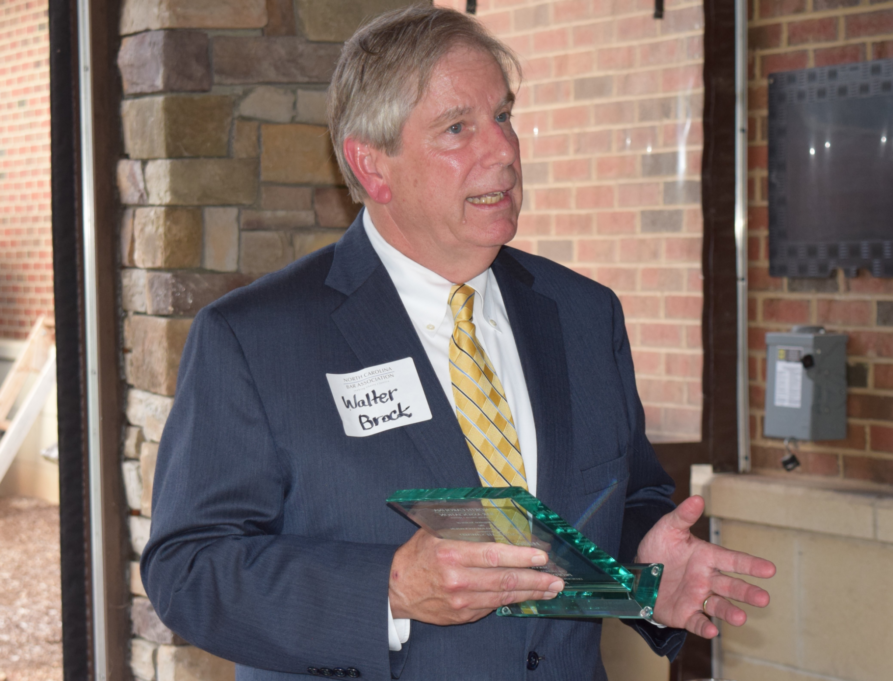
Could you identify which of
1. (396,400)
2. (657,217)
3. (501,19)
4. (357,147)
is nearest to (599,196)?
(657,217)

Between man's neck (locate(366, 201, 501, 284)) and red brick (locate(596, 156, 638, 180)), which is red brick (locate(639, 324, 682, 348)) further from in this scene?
man's neck (locate(366, 201, 501, 284))

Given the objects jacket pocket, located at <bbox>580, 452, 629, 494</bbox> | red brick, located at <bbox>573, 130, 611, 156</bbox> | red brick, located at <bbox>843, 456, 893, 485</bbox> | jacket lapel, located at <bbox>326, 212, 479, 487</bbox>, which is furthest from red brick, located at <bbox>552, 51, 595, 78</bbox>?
jacket pocket, located at <bbox>580, 452, 629, 494</bbox>

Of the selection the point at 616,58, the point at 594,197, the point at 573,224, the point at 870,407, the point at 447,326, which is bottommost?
the point at 870,407

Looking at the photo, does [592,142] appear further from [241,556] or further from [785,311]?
[241,556]

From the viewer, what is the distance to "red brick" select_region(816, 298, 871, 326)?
11.1ft

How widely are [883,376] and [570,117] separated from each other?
1.51 metres

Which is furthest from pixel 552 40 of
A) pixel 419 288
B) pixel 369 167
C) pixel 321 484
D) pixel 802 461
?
pixel 321 484

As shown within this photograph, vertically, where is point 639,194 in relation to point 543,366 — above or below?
above

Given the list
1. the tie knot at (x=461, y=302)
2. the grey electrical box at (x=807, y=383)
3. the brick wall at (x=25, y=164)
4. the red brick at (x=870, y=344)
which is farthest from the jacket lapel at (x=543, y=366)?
the red brick at (x=870, y=344)

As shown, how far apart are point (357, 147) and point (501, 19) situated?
7.39ft

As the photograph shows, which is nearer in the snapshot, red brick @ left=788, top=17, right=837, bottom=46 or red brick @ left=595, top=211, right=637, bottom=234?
red brick @ left=788, top=17, right=837, bottom=46

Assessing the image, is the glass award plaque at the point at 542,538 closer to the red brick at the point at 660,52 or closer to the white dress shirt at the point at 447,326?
the white dress shirt at the point at 447,326

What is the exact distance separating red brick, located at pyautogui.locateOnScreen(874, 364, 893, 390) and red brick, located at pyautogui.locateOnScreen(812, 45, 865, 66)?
1.10 metres

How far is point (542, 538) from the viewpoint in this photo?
1150 mm
